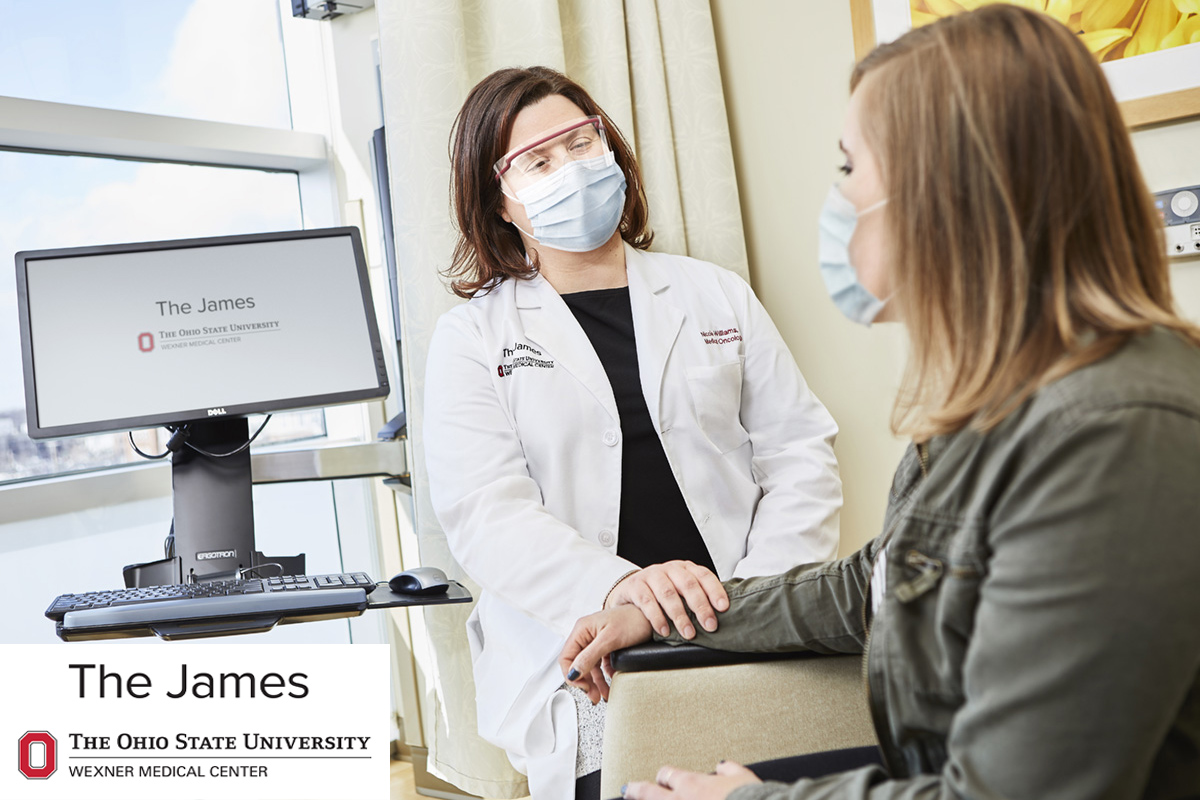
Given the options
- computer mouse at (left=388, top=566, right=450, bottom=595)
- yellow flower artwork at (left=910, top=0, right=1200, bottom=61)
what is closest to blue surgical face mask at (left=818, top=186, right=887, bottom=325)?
computer mouse at (left=388, top=566, right=450, bottom=595)

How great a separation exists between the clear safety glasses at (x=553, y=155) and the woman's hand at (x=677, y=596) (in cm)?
69

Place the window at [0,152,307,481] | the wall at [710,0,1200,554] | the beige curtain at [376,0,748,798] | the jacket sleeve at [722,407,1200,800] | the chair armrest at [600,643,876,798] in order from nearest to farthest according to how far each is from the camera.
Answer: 1. the jacket sleeve at [722,407,1200,800]
2. the chair armrest at [600,643,876,798]
3. the beige curtain at [376,0,748,798]
4. the window at [0,152,307,481]
5. the wall at [710,0,1200,554]

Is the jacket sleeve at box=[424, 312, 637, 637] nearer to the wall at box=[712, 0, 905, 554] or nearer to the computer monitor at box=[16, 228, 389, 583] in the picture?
the computer monitor at box=[16, 228, 389, 583]

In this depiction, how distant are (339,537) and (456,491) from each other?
104 cm

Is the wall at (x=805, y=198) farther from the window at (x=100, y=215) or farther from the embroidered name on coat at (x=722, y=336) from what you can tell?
the window at (x=100, y=215)

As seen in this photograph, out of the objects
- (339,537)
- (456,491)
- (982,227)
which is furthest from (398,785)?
(982,227)

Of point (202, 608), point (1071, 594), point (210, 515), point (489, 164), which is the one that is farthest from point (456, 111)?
point (1071, 594)

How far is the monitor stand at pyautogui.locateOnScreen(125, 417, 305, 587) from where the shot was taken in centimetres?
143

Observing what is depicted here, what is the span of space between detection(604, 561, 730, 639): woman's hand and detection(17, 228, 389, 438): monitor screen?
1.99 ft

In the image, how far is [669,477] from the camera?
1454mm

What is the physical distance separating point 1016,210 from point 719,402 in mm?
Answer: 852

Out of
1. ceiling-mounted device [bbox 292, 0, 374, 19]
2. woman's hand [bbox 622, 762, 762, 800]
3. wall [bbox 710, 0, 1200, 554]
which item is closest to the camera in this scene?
woman's hand [bbox 622, 762, 762, 800]

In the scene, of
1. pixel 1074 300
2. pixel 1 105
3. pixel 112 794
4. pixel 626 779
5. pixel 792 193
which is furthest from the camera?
pixel 792 193

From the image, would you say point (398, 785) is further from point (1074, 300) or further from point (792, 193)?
point (1074, 300)
